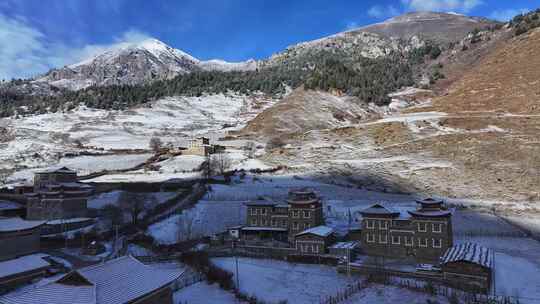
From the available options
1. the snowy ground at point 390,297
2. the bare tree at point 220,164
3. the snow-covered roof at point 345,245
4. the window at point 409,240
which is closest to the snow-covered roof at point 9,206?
the bare tree at point 220,164

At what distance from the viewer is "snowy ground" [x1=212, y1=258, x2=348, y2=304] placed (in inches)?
1105

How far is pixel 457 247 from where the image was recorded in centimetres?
3309

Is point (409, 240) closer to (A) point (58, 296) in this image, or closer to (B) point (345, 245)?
(B) point (345, 245)

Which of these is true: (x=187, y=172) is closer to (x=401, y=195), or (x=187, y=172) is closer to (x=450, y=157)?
(x=401, y=195)

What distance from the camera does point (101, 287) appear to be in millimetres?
17438

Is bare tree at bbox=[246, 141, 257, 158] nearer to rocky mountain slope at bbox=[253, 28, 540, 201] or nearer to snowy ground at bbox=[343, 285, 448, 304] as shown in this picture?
rocky mountain slope at bbox=[253, 28, 540, 201]

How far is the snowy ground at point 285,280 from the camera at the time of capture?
2808cm

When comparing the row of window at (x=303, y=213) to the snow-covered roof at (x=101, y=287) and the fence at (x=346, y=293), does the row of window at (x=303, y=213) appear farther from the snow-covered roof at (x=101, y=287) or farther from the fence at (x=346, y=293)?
the snow-covered roof at (x=101, y=287)

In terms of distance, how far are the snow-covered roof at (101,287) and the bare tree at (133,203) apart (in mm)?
27803

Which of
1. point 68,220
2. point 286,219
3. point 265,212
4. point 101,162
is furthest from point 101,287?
point 101,162

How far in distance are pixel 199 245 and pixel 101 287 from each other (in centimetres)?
2305

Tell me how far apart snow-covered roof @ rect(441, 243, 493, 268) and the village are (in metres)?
0.10

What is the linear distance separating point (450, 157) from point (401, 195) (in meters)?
14.8

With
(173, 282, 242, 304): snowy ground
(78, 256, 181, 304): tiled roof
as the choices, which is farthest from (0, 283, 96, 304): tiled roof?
(173, 282, 242, 304): snowy ground
